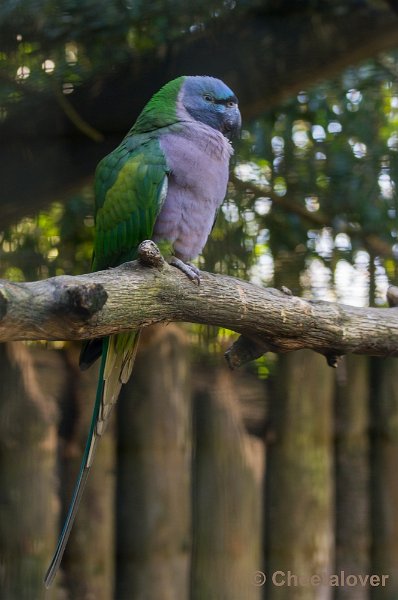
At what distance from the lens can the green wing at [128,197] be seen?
6.41 feet

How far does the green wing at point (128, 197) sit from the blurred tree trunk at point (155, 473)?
1.62 ft

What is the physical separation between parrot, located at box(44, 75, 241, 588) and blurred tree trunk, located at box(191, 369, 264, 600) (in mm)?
525

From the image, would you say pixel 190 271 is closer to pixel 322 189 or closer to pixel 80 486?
pixel 80 486

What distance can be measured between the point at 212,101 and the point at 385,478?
122 centimetres

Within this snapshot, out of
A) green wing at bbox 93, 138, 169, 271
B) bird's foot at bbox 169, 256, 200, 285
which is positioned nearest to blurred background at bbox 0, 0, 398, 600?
green wing at bbox 93, 138, 169, 271

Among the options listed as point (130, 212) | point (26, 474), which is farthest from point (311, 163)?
point (26, 474)

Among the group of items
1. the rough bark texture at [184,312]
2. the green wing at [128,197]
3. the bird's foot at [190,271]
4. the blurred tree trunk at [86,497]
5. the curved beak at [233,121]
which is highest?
the curved beak at [233,121]

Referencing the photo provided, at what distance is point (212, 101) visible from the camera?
2.23m

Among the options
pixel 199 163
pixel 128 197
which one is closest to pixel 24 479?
pixel 128 197

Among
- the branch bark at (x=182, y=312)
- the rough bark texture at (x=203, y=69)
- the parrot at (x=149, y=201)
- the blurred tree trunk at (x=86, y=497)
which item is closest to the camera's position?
the branch bark at (x=182, y=312)

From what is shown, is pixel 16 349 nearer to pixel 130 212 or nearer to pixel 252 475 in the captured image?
pixel 130 212

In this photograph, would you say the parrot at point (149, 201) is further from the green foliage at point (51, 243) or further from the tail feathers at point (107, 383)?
the green foliage at point (51, 243)

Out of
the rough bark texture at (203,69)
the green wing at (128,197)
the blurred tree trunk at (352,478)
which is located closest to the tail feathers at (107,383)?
the green wing at (128,197)

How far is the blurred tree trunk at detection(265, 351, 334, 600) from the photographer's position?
2500 mm
